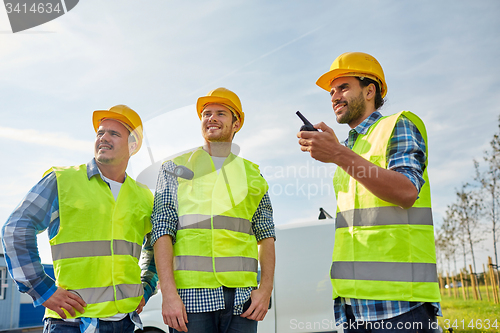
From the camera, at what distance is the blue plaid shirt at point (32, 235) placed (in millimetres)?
2496

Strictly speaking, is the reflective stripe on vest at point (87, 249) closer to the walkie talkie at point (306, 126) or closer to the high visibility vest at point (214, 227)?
the high visibility vest at point (214, 227)

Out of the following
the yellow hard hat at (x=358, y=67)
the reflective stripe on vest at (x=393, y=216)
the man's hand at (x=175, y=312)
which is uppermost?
the yellow hard hat at (x=358, y=67)

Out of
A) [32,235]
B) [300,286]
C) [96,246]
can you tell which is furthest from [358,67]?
[300,286]

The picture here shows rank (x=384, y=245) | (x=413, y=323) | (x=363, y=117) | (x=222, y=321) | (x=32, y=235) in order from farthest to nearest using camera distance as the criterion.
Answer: (x=363, y=117) → (x=32, y=235) → (x=222, y=321) → (x=384, y=245) → (x=413, y=323)

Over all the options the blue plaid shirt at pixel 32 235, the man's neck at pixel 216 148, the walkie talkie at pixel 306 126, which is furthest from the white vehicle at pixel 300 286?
the walkie talkie at pixel 306 126

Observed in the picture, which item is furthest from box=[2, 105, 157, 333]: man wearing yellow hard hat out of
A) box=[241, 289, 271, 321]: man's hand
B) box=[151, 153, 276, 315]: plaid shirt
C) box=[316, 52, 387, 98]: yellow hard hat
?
box=[316, 52, 387, 98]: yellow hard hat

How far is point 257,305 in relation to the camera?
256cm

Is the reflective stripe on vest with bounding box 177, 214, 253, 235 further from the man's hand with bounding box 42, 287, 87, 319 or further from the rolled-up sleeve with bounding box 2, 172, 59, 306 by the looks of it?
the rolled-up sleeve with bounding box 2, 172, 59, 306

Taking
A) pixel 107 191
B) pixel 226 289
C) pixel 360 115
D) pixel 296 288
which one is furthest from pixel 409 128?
pixel 296 288

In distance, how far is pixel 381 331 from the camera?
208 centimetres

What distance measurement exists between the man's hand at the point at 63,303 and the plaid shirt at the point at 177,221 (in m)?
0.61

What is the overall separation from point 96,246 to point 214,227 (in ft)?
2.73

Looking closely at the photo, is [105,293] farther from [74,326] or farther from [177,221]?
[177,221]

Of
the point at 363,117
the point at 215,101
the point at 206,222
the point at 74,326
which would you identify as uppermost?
the point at 215,101
